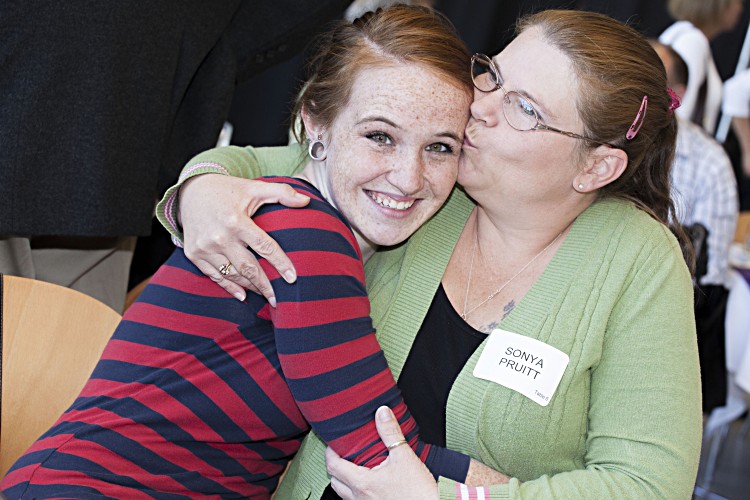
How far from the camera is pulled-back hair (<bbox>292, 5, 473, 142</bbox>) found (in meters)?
1.46

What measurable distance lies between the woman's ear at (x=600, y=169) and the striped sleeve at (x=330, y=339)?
0.47m

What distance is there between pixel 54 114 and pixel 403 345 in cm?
107

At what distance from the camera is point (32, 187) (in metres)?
2.02

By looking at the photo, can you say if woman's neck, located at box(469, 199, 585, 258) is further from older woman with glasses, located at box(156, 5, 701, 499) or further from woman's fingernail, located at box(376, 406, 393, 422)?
woman's fingernail, located at box(376, 406, 393, 422)

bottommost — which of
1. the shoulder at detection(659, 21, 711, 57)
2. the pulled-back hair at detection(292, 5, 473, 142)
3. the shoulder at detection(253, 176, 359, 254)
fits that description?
the shoulder at detection(253, 176, 359, 254)

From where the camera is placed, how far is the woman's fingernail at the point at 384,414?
1345mm

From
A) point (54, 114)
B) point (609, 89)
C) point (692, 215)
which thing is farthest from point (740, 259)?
point (54, 114)

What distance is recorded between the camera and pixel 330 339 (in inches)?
51.8

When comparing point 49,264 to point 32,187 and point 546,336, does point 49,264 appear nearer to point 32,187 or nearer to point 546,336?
point 32,187

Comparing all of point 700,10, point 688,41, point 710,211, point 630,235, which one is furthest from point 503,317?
point 700,10

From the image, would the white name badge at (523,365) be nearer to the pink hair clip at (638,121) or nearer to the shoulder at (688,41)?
the pink hair clip at (638,121)

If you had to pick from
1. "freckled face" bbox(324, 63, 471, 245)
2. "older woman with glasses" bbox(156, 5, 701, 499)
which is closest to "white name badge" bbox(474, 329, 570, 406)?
"older woman with glasses" bbox(156, 5, 701, 499)

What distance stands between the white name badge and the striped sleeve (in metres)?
0.16

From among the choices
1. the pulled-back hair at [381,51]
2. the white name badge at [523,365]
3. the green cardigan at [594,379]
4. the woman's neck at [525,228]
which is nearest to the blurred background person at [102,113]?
the pulled-back hair at [381,51]
